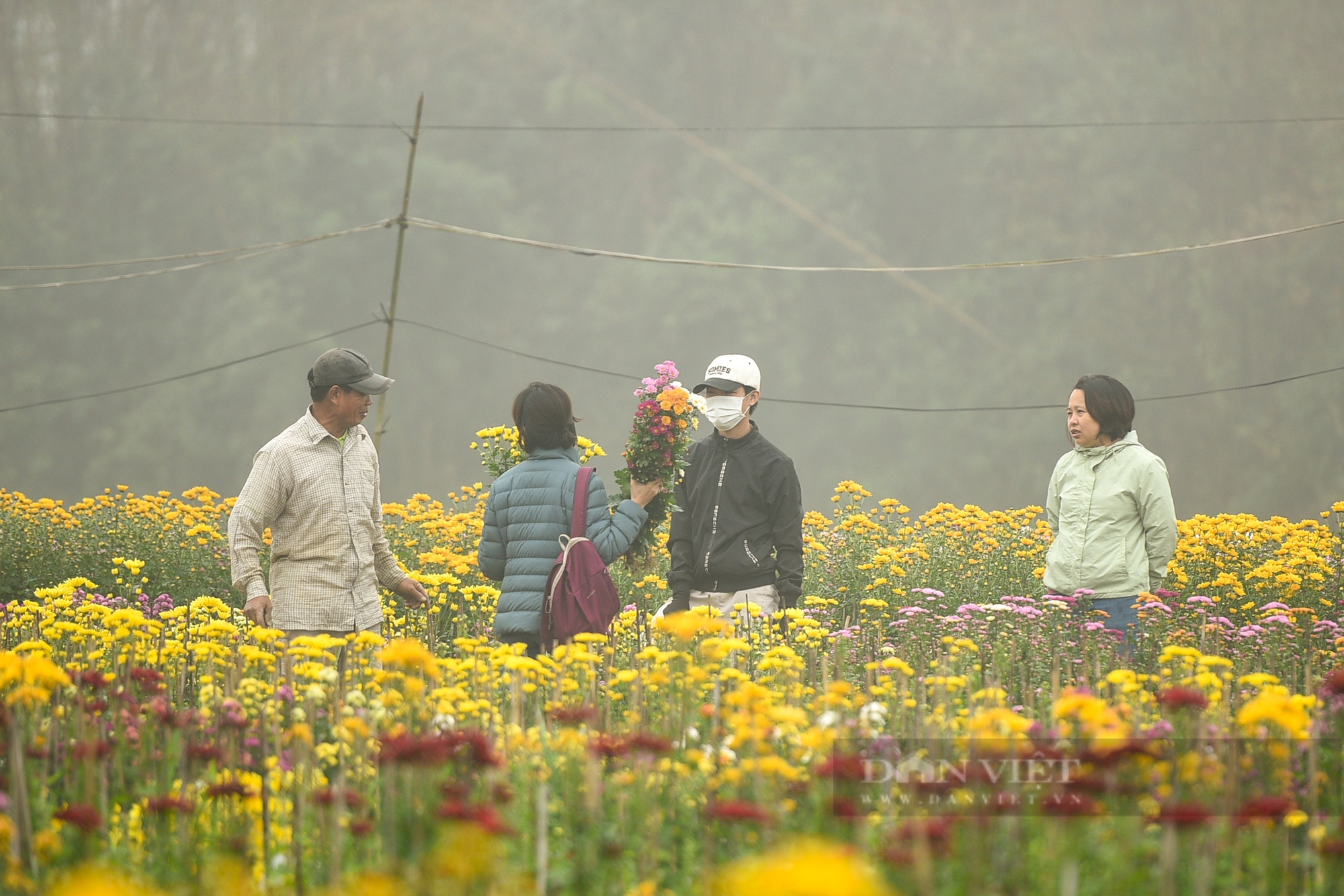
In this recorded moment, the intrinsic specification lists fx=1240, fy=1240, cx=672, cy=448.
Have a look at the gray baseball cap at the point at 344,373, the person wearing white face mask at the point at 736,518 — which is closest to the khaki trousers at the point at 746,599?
the person wearing white face mask at the point at 736,518

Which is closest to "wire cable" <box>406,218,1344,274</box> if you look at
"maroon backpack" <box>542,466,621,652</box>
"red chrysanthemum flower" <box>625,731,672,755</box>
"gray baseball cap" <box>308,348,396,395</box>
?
"gray baseball cap" <box>308,348,396,395</box>

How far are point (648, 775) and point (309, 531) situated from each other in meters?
2.15

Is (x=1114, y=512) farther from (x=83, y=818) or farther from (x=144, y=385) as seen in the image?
(x=144, y=385)

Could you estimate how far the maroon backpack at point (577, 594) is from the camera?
4.43 metres

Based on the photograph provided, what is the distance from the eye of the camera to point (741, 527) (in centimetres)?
507

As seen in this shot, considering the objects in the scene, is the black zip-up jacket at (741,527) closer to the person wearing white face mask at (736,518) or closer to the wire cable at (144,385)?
the person wearing white face mask at (736,518)

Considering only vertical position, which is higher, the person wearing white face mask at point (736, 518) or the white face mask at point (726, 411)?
the white face mask at point (726, 411)

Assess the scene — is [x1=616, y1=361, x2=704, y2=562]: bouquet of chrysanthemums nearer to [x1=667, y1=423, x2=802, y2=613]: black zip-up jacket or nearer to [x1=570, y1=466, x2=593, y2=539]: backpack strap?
[x1=667, y1=423, x2=802, y2=613]: black zip-up jacket

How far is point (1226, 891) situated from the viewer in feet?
8.04

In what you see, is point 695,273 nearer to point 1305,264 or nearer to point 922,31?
point 922,31

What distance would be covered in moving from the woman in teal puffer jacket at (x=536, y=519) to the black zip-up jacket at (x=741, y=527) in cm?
50

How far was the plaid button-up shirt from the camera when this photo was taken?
173 inches

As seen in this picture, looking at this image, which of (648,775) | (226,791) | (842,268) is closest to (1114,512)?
(648,775)

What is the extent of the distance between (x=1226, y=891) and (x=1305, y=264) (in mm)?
37794
